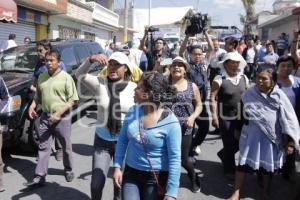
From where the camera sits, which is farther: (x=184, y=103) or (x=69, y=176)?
(x=69, y=176)

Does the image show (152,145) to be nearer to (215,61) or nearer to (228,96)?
(228,96)

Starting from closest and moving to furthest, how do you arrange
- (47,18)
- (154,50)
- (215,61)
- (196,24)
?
(196,24), (154,50), (215,61), (47,18)

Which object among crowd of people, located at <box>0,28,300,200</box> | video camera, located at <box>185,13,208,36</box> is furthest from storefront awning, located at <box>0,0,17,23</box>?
video camera, located at <box>185,13,208,36</box>

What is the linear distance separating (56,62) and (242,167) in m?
2.49

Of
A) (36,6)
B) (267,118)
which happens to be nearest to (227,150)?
(267,118)

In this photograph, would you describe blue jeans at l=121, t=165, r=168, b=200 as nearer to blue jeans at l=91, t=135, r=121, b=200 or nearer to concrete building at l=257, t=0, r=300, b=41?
blue jeans at l=91, t=135, r=121, b=200

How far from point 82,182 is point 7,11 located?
311 inches

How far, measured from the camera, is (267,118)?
13.9 ft

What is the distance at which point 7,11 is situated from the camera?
11578 mm

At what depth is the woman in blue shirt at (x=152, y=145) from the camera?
9.38ft

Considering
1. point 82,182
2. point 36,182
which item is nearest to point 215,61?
point 82,182

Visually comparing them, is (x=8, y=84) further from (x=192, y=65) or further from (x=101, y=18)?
(x=101, y=18)

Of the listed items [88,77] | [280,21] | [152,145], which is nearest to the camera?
[152,145]

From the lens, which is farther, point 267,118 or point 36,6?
point 36,6
